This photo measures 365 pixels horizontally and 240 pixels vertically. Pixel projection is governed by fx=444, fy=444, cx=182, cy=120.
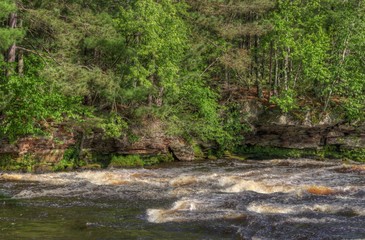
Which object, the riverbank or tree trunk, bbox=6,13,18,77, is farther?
tree trunk, bbox=6,13,18,77

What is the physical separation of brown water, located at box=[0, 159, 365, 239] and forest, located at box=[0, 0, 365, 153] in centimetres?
529

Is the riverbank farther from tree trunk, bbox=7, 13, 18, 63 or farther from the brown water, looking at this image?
tree trunk, bbox=7, 13, 18, 63

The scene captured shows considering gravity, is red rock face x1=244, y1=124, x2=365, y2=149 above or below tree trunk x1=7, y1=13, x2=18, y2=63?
below

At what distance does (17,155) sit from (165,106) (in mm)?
9584

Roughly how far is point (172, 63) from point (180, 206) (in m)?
16.5

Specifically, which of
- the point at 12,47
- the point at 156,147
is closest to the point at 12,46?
the point at 12,47

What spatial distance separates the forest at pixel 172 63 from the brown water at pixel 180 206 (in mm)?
5293

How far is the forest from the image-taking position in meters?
25.2

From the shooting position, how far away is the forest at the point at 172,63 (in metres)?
25.2

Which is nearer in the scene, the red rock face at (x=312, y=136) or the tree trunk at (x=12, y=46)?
the tree trunk at (x=12, y=46)

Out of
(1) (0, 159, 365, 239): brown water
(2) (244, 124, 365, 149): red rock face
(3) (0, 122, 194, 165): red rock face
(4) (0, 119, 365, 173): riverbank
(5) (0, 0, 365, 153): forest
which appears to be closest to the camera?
(1) (0, 159, 365, 239): brown water

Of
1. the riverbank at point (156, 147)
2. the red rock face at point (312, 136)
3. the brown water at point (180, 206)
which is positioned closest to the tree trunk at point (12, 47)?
the riverbank at point (156, 147)

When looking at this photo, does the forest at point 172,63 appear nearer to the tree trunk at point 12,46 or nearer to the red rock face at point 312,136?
the tree trunk at point 12,46

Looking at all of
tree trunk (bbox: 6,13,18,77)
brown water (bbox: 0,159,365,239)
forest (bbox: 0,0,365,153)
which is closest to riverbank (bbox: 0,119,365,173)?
forest (bbox: 0,0,365,153)
